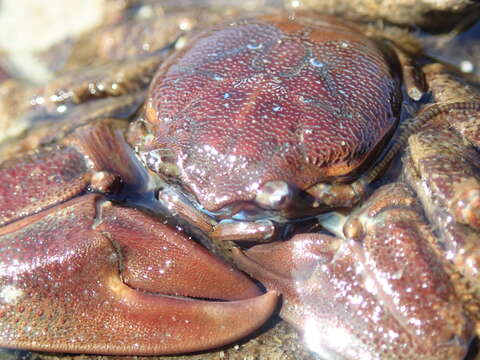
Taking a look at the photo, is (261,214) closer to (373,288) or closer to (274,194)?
(274,194)

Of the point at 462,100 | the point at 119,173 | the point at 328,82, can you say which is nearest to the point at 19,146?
the point at 119,173

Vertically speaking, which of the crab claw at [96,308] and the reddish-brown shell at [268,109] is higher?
the reddish-brown shell at [268,109]

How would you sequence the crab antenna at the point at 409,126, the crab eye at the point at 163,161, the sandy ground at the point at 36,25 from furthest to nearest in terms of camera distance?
the sandy ground at the point at 36,25
the crab antenna at the point at 409,126
the crab eye at the point at 163,161

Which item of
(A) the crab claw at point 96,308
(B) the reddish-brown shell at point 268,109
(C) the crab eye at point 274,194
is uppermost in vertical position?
(B) the reddish-brown shell at point 268,109

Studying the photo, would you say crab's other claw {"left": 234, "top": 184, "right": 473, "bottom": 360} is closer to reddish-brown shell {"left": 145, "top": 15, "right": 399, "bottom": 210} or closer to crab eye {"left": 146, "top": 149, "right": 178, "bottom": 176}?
reddish-brown shell {"left": 145, "top": 15, "right": 399, "bottom": 210}

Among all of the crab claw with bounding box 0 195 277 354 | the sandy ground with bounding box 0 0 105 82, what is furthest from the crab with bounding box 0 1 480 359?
the sandy ground with bounding box 0 0 105 82

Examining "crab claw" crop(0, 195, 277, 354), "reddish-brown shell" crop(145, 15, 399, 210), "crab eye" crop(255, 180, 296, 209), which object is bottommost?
"crab claw" crop(0, 195, 277, 354)

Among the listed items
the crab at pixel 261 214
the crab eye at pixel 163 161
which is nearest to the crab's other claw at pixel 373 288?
the crab at pixel 261 214

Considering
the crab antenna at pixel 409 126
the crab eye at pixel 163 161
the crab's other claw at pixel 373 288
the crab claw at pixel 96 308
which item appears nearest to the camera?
the crab's other claw at pixel 373 288

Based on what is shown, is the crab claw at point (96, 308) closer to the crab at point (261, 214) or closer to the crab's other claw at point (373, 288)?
the crab at point (261, 214)

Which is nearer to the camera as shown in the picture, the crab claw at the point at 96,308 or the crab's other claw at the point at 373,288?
the crab's other claw at the point at 373,288
